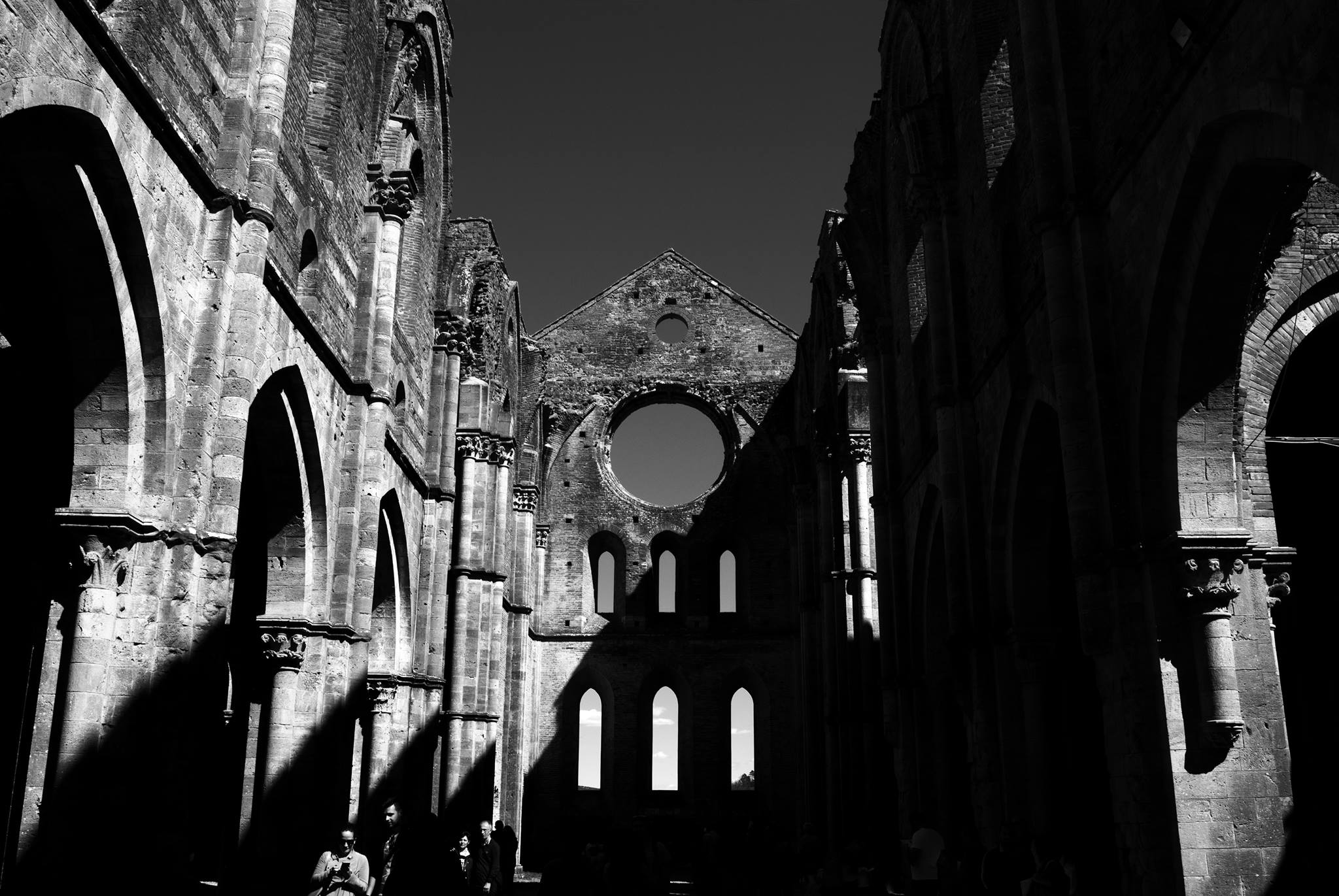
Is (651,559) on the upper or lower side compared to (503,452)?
lower

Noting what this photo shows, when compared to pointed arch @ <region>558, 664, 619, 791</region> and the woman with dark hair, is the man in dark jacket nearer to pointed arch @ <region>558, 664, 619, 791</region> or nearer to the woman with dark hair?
the woman with dark hair

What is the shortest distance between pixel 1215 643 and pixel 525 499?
811 inches

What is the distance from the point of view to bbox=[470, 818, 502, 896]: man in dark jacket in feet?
32.7

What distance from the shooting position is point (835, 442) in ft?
69.4

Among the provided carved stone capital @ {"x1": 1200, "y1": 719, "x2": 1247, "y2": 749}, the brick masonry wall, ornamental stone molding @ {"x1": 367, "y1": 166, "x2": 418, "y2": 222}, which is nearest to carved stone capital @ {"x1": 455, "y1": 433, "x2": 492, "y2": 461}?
ornamental stone molding @ {"x1": 367, "y1": 166, "x2": 418, "y2": 222}

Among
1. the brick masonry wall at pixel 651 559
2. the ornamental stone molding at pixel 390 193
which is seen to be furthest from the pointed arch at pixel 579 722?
the ornamental stone molding at pixel 390 193

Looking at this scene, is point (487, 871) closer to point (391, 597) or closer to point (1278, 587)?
point (1278, 587)

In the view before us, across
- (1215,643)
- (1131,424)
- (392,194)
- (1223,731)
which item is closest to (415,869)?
(1223,731)

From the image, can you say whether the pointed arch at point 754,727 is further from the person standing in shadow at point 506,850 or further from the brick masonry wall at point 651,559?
the person standing in shadow at point 506,850

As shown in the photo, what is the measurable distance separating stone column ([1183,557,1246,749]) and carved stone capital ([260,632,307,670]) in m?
8.93

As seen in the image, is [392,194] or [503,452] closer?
[392,194]

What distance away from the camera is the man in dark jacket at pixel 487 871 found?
996cm

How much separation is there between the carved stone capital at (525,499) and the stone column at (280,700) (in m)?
14.1

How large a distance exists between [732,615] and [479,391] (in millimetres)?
10421
